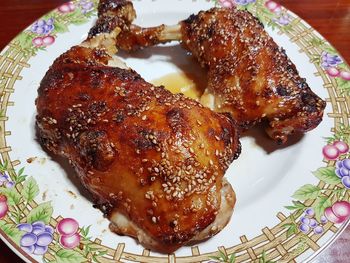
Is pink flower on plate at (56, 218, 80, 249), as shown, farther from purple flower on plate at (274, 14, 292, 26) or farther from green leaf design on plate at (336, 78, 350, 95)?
purple flower on plate at (274, 14, 292, 26)

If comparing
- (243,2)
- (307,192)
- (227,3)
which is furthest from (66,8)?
(307,192)

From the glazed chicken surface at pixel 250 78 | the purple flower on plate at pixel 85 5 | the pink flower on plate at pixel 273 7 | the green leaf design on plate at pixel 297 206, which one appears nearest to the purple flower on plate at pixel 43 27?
the purple flower on plate at pixel 85 5

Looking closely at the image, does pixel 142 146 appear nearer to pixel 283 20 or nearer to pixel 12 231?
pixel 12 231

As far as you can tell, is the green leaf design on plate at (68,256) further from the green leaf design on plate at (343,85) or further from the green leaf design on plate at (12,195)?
the green leaf design on plate at (343,85)

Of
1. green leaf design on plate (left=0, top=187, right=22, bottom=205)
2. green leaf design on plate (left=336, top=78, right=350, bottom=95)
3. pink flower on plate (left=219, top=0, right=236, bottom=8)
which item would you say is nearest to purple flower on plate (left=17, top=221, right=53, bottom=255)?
green leaf design on plate (left=0, top=187, right=22, bottom=205)

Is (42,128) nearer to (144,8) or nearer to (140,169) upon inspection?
(140,169)

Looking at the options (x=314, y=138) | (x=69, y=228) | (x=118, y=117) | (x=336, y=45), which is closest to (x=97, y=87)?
(x=118, y=117)

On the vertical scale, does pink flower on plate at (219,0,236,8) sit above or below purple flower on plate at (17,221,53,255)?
above
